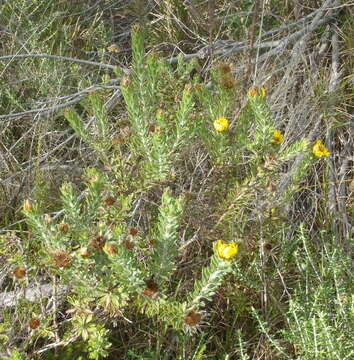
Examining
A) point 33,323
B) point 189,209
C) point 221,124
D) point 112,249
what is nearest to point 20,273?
point 33,323

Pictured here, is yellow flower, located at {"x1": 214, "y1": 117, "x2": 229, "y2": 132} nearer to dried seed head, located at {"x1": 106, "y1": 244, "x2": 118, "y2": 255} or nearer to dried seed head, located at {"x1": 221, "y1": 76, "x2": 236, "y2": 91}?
dried seed head, located at {"x1": 221, "y1": 76, "x2": 236, "y2": 91}

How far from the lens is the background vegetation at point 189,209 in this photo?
4.76ft

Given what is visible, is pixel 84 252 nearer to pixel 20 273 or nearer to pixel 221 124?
pixel 20 273

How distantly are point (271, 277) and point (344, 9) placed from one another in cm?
151

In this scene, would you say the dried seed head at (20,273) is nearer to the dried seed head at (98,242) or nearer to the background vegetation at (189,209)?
the background vegetation at (189,209)

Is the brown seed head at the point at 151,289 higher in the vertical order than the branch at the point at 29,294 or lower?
higher

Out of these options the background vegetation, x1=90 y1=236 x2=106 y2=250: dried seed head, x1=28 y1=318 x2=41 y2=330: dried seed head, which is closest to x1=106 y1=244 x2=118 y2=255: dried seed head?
the background vegetation

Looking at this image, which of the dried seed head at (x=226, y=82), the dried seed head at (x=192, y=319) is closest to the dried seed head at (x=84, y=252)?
the dried seed head at (x=192, y=319)

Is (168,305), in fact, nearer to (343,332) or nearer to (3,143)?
(343,332)

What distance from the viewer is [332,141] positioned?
2318 millimetres

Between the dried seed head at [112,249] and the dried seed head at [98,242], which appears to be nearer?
the dried seed head at [112,249]

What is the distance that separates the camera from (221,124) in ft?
4.91

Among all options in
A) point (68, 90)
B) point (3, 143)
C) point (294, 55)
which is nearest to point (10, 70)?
point (68, 90)

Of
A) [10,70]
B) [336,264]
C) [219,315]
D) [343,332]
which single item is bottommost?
[219,315]
